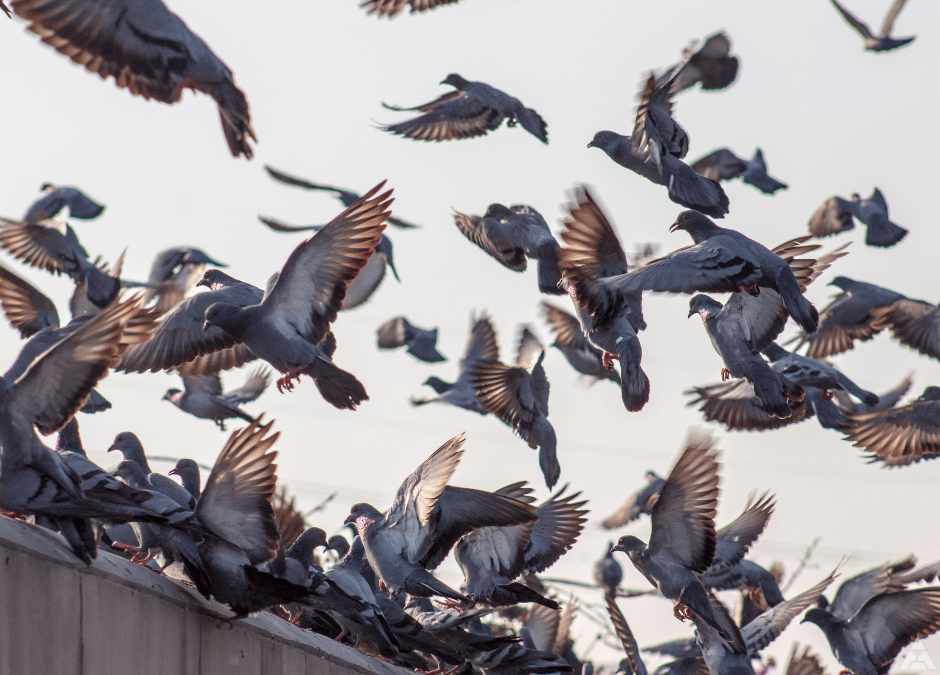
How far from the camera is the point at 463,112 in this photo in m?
14.0

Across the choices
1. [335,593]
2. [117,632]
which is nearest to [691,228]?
[335,593]

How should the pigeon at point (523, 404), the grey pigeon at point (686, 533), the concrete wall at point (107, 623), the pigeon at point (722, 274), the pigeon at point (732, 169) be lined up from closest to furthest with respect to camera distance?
the concrete wall at point (107, 623), the pigeon at point (722, 274), the grey pigeon at point (686, 533), the pigeon at point (523, 404), the pigeon at point (732, 169)

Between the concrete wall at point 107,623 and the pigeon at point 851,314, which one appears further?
the pigeon at point 851,314

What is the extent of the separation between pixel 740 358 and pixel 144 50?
492 cm

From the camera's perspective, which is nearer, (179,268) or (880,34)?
(880,34)

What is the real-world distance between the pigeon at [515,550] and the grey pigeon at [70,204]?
20.5 ft

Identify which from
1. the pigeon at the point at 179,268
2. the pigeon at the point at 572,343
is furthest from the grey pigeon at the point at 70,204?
Result: the pigeon at the point at 572,343

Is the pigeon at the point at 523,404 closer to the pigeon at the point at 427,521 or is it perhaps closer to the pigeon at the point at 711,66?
the pigeon at the point at 427,521

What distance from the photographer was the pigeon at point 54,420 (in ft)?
21.6

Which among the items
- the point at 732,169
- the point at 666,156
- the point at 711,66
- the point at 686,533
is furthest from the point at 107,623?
the point at 732,169

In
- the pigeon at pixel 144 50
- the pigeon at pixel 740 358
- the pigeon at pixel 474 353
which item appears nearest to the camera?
the pigeon at pixel 144 50

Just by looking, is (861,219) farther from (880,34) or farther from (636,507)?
(636,507)

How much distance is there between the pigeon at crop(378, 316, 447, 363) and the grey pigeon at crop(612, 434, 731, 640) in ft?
25.9

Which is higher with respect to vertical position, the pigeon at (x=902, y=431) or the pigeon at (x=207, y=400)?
the pigeon at (x=207, y=400)
